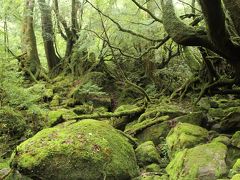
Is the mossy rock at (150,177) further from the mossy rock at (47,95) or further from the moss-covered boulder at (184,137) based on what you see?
the mossy rock at (47,95)

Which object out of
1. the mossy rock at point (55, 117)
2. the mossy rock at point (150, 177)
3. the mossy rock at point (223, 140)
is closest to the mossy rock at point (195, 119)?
the mossy rock at point (223, 140)

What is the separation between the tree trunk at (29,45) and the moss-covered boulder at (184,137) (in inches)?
393

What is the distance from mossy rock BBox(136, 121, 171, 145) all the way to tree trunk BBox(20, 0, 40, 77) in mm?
8480

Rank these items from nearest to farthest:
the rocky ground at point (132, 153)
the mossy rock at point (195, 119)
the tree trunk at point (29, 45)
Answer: the rocky ground at point (132, 153)
the mossy rock at point (195, 119)
the tree trunk at point (29, 45)

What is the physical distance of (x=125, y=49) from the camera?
1434 centimetres

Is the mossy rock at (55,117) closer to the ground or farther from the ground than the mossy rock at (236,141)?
farther from the ground

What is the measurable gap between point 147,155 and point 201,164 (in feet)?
5.47

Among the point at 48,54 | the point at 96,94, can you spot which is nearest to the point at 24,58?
the point at 48,54

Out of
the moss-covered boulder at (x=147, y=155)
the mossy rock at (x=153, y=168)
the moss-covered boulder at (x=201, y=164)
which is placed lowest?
the mossy rock at (x=153, y=168)

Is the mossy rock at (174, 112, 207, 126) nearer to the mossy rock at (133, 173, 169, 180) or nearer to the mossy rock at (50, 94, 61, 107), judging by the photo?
the mossy rock at (133, 173, 169, 180)

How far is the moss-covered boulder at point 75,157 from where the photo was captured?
222 inches

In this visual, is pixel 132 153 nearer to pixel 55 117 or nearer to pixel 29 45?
pixel 55 117

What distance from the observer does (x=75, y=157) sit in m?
5.73

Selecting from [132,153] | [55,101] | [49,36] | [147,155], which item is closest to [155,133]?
[147,155]
